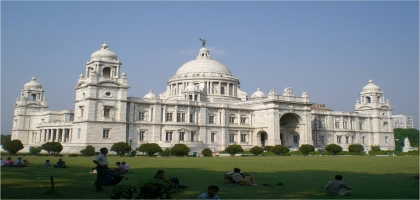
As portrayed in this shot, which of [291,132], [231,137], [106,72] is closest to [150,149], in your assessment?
[106,72]

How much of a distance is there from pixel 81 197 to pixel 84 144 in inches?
1900

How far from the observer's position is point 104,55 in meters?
63.8

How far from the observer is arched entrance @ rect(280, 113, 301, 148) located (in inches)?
3142

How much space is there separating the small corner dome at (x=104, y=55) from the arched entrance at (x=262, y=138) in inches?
1205

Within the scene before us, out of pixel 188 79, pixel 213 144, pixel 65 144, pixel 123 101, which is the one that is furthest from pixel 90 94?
pixel 188 79

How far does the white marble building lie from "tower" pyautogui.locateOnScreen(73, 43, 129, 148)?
0.14m

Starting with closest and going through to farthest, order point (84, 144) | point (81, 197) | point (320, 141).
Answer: point (81, 197) → point (84, 144) → point (320, 141)

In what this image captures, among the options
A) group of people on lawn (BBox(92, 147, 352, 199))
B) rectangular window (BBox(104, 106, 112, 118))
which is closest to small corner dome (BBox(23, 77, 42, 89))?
rectangular window (BBox(104, 106, 112, 118))

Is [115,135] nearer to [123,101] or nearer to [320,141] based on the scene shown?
[123,101]

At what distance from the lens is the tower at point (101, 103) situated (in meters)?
60.7

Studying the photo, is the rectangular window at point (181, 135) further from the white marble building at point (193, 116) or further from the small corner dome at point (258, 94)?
the small corner dome at point (258, 94)

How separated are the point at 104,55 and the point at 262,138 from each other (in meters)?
34.4

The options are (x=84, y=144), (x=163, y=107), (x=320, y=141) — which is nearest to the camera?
(x=84, y=144)

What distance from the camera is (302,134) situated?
258 ft
